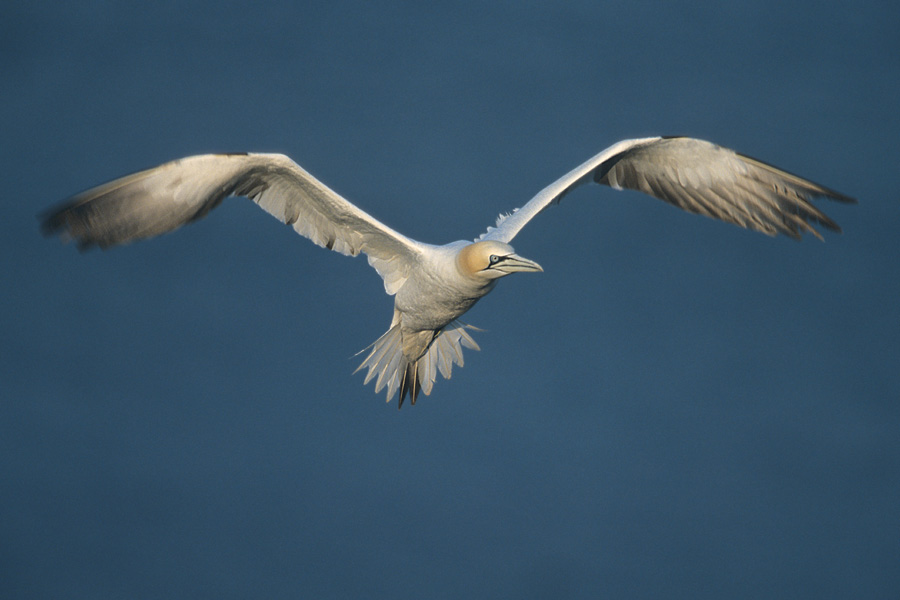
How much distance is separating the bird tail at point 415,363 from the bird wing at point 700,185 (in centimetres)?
200

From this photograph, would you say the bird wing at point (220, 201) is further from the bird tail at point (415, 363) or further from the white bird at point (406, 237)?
the bird tail at point (415, 363)

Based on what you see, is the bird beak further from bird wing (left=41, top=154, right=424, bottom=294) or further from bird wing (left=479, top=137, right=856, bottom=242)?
bird wing (left=41, top=154, right=424, bottom=294)

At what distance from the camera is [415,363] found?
12688 mm

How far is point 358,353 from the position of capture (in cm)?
1233

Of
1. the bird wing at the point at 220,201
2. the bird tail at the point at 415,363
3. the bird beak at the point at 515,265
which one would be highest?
the bird wing at the point at 220,201

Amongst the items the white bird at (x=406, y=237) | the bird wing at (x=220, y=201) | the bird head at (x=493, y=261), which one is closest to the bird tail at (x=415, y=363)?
the white bird at (x=406, y=237)

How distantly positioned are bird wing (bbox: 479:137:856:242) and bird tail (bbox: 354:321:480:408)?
1999mm

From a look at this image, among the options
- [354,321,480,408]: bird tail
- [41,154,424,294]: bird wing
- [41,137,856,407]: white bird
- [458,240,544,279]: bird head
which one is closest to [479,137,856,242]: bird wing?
[41,137,856,407]: white bird

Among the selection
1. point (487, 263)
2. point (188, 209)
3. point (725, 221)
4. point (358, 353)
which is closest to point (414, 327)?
point (358, 353)

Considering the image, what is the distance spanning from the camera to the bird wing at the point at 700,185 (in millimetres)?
11172

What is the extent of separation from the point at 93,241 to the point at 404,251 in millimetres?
3147

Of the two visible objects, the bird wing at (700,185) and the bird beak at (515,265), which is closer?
the bird beak at (515,265)

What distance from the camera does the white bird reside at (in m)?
10.1

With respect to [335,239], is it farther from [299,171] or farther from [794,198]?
[794,198]
